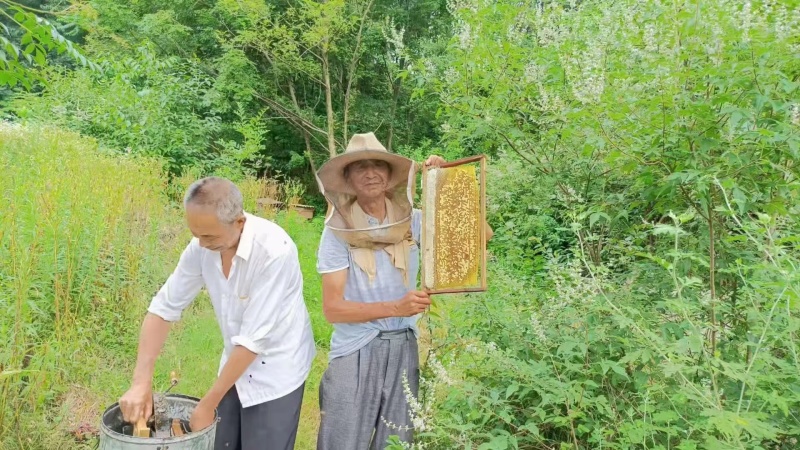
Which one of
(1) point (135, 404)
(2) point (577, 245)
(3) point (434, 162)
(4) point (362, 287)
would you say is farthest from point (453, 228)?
(1) point (135, 404)

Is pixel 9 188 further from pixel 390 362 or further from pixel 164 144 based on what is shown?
pixel 164 144

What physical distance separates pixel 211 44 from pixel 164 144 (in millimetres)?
8442

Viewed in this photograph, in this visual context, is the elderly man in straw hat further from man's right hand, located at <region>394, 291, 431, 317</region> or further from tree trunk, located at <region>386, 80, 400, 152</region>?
tree trunk, located at <region>386, 80, 400, 152</region>

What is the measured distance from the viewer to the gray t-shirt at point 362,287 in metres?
2.96

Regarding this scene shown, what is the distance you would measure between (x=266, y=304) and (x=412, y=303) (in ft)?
2.14

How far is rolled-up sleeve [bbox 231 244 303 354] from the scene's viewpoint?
2.57 meters

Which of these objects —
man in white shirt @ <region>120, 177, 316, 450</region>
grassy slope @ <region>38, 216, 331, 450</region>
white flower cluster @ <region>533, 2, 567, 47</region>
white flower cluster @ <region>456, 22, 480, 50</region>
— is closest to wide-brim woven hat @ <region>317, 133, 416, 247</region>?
man in white shirt @ <region>120, 177, 316, 450</region>

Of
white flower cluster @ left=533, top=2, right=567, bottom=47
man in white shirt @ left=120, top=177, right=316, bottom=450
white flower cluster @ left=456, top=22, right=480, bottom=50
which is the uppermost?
white flower cluster @ left=533, top=2, right=567, bottom=47

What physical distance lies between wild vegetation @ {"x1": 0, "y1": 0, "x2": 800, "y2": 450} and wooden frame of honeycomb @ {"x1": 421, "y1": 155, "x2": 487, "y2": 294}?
1.02 ft

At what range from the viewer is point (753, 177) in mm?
2445

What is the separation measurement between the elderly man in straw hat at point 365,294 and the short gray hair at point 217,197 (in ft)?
1.70

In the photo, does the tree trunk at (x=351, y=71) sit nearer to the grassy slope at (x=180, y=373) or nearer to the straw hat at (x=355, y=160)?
the grassy slope at (x=180, y=373)

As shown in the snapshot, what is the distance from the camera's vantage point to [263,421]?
110 inches

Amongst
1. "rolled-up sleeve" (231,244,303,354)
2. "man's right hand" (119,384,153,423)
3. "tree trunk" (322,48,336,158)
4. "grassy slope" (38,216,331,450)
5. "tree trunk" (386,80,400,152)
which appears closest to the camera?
"man's right hand" (119,384,153,423)
